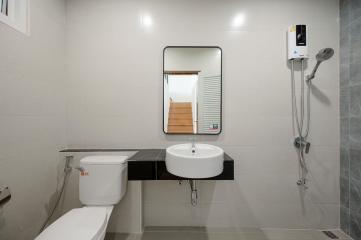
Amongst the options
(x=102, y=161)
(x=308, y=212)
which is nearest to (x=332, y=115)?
(x=308, y=212)

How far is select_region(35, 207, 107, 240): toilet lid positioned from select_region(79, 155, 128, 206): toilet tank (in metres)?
0.14

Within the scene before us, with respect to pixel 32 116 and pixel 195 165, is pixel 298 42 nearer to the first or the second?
pixel 195 165

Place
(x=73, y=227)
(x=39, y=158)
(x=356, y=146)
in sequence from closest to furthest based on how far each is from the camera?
(x=73, y=227)
(x=39, y=158)
(x=356, y=146)

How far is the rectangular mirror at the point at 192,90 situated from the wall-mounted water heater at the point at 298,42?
644 millimetres

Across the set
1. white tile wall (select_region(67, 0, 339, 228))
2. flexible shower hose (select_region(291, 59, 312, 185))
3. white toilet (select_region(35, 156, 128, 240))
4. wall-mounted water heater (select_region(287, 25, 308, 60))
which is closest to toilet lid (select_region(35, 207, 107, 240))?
white toilet (select_region(35, 156, 128, 240))

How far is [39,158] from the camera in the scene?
137cm

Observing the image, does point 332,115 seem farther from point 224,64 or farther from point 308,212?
point 224,64

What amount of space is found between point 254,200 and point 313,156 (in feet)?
2.29

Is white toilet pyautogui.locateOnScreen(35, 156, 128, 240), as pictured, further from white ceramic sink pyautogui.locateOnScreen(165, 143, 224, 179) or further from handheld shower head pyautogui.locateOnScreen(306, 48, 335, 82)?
handheld shower head pyautogui.locateOnScreen(306, 48, 335, 82)

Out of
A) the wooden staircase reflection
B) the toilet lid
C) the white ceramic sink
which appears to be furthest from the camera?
the wooden staircase reflection

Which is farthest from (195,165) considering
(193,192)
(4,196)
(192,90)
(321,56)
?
(321,56)

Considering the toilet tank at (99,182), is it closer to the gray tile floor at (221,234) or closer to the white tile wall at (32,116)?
the white tile wall at (32,116)

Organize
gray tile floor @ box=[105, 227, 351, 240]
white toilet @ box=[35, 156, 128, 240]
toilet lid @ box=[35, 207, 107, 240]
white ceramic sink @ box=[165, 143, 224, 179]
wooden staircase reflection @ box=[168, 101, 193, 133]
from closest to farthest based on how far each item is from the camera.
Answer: toilet lid @ box=[35, 207, 107, 240] → white ceramic sink @ box=[165, 143, 224, 179] → white toilet @ box=[35, 156, 128, 240] → gray tile floor @ box=[105, 227, 351, 240] → wooden staircase reflection @ box=[168, 101, 193, 133]

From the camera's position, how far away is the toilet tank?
53.9 inches
